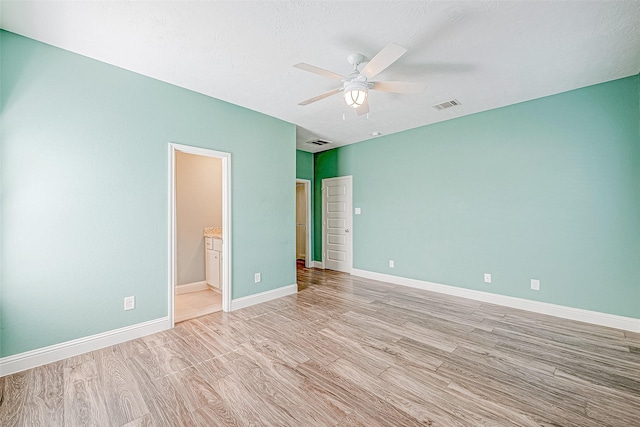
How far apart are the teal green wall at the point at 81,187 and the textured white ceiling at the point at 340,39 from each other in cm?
27

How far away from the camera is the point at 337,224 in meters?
6.11

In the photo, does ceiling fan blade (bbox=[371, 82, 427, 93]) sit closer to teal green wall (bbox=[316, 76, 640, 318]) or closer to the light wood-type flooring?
teal green wall (bbox=[316, 76, 640, 318])

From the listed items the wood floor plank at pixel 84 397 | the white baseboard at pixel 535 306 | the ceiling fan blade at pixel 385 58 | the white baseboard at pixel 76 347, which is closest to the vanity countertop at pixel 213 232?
the white baseboard at pixel 76 347

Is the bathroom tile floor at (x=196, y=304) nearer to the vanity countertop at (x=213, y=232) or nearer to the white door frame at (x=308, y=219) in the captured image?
the vanity countertop at (x=213, y=232)

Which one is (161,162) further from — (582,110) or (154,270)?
(582,110)

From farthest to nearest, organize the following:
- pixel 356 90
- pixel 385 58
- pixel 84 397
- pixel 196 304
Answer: pixel 196 304, pixel 356 90, pixel 385 58, pixel 84 397

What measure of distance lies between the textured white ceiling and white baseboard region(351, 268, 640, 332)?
274 centimetres

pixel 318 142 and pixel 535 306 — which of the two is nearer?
pixel 535 306

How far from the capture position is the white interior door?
5.87 m

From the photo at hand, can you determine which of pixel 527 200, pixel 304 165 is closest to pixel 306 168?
pixel 304 165

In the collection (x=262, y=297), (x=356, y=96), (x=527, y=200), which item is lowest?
(x=262, y=297)

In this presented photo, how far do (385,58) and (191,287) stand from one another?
454 cm

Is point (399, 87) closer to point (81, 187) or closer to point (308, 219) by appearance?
point (81, 187)

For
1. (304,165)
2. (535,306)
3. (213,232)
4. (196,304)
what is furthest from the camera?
(304,165)
